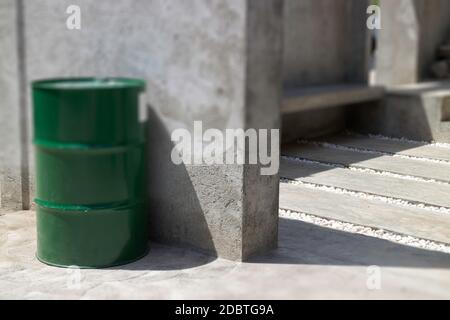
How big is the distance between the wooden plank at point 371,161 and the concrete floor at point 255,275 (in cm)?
232

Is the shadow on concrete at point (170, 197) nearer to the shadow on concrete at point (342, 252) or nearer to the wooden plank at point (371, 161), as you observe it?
the shadow on concrete at point (342, 252)

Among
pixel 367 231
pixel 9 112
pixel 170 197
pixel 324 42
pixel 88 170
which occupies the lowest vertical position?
pixel 367 231

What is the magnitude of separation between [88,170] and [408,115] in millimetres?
5697

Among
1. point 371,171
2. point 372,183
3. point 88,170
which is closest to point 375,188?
point 372,183

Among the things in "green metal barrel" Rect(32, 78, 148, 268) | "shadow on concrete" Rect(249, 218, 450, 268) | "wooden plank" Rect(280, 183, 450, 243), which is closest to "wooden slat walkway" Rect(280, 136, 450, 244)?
"wooden plank" Rect(280, 183, 450, 243)

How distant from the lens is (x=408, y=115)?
27.2ft

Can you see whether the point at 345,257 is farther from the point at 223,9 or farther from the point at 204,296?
the point at 223,9

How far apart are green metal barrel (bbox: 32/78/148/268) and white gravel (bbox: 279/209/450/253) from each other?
4.87 feet

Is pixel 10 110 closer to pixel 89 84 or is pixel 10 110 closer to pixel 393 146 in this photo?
pixel 89 84

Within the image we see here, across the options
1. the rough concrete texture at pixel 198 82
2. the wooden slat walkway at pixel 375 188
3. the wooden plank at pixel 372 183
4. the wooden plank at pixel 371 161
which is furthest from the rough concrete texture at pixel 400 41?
the rough concrete texture at pixel 198 82

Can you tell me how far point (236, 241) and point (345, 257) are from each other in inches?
26.7

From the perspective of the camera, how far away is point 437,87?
9031 mm

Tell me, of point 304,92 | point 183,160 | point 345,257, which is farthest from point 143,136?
point 304,92

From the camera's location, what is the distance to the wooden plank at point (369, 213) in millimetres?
4562
